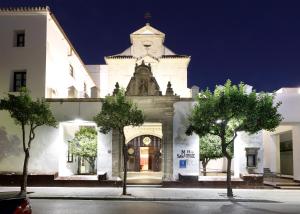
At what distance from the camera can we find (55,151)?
24.8m

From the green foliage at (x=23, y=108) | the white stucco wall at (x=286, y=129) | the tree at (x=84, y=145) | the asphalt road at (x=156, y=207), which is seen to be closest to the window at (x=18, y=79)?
the green foliage at (x=23, y=108)

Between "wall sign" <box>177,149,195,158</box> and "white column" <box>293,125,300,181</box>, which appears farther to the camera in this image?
"white column" <box>293,125,300,181</box>

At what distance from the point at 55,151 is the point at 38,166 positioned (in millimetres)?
1361

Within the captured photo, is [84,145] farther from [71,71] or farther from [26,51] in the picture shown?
[71,71]

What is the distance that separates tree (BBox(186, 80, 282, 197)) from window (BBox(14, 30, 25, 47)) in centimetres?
1217

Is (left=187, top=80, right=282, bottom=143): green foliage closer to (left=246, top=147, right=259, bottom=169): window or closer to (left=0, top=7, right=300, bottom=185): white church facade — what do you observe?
(left=0, top=7, right=300, bottom=185): white church facade

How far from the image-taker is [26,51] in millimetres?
25141

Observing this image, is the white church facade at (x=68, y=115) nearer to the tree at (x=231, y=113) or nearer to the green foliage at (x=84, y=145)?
the green foliage at (x=84, y=145)

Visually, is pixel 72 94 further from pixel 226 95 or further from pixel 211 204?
pixel 211 204

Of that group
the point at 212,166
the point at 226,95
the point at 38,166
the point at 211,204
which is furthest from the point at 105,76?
the point at 211,204

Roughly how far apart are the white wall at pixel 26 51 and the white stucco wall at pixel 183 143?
330 inches

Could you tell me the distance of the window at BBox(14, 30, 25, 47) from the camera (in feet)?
83.5

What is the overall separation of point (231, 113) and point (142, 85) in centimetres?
711

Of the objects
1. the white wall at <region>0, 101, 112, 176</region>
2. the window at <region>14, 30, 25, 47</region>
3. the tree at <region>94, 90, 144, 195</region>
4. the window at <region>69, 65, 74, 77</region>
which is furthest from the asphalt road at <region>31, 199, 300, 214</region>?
the window at <region>69, 65, 74, 77</region>
